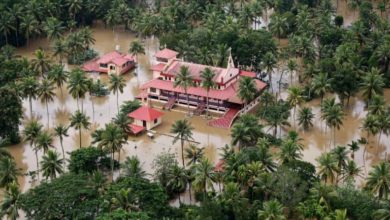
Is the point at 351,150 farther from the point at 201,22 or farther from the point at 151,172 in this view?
the point at 201,22

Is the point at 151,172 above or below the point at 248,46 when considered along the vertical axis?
below

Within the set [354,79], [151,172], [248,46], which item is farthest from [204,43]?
[151,172]

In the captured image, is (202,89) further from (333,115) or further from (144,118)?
→ (333,115)

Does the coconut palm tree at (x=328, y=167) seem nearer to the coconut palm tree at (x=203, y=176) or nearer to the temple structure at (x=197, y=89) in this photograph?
the coconut palm tree at (x=203, y=176)

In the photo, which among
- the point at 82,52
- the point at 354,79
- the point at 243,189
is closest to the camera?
the point at 243,189

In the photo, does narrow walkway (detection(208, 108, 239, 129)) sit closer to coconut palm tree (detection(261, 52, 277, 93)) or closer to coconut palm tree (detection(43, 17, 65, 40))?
coconut palm tree (detection(261, 52, 277, 93))

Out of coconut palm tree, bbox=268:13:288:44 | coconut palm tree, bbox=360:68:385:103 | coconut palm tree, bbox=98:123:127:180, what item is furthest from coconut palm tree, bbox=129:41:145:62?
coconut palm tree, bbox=360:68:385:103

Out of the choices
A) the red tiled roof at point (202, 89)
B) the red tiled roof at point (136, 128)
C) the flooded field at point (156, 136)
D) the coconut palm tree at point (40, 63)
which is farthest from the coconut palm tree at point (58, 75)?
the red tiled roof at point (136, 128)

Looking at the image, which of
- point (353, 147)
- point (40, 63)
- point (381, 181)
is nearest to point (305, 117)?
point (353, 147)

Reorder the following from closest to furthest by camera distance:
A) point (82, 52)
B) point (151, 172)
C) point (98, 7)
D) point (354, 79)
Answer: point (151, 172) < point (354, 79) < point (82, 52) < point (98, 7)
